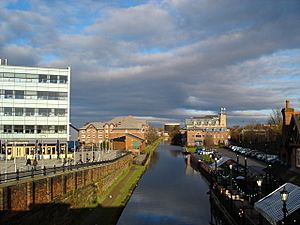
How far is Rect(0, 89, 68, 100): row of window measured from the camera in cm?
4828

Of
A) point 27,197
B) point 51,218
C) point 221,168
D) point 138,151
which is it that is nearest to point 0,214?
point 27,197

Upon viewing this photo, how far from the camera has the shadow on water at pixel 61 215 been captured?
58.3 feet

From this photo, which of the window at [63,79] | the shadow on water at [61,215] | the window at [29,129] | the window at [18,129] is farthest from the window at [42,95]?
the shadow on water at [61,215]

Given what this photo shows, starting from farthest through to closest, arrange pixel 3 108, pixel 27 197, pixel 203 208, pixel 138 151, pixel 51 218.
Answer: pixel 138 151 → pixel 3 108 → pixel 203 208 → pixel 51 218 → pixel 27 197

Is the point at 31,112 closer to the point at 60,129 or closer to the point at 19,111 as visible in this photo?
the point at 19,111

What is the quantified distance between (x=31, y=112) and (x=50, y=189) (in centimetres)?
2916

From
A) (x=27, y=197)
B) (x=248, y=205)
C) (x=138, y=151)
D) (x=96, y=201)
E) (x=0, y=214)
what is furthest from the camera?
(x=138, y=151)

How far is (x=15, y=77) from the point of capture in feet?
160

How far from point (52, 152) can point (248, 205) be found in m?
33.0

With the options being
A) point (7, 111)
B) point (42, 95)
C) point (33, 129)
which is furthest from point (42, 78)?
point (33, 129)

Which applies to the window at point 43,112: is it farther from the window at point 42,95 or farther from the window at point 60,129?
the window at point 60,129

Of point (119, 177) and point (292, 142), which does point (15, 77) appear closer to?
point (119, 177)

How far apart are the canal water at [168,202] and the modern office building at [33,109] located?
46.2 ft

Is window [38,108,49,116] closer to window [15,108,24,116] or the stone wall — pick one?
window [15,108,24,116]
